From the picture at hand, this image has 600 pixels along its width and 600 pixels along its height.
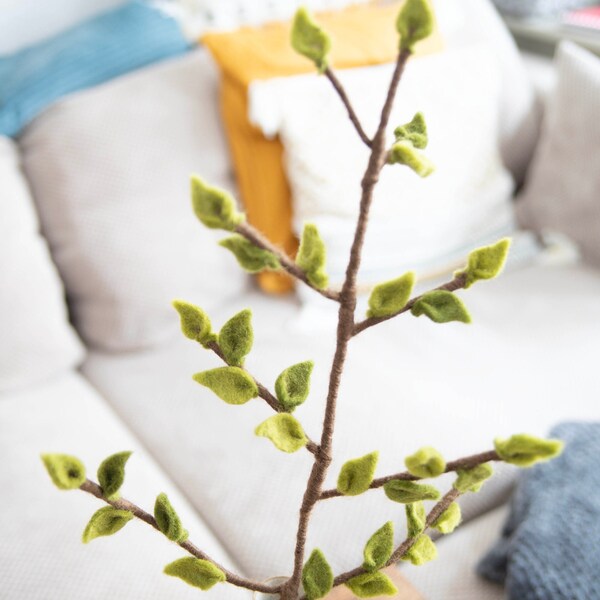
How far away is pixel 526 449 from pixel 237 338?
206 mm

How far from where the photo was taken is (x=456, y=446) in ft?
3.48

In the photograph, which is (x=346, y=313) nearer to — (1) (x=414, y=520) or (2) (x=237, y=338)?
(2) (x=237, y=338)

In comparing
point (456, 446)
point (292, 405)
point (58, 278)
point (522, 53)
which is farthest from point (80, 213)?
point (522, 53)

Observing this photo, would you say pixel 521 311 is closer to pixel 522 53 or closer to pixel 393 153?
pixel 522 53

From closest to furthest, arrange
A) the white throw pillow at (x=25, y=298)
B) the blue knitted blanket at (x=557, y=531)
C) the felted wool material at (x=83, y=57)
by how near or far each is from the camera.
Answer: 1. the blue knitted blanket at (x=557, y=531)
2. the white throw pillow at (x=25, y=298)
3. the felted wool material at (x=83, y=57)

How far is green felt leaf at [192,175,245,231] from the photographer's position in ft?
1.36

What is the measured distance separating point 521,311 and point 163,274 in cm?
66

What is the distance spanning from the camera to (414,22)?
0.39 metres

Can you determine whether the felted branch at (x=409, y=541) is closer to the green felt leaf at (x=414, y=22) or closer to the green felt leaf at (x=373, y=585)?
the green felt leaf at (x=373, y=585)

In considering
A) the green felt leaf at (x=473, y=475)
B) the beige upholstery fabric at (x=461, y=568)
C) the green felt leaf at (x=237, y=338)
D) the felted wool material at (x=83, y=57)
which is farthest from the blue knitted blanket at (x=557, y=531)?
the felted wool material at (x=83, y=57)

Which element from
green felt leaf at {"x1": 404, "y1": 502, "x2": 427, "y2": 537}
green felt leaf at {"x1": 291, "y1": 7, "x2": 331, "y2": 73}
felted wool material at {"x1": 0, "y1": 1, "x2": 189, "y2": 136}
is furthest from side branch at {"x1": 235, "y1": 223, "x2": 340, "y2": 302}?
felted wool material at {"x1": 0, "y1": 1, "x2": 189, "y2": 136}

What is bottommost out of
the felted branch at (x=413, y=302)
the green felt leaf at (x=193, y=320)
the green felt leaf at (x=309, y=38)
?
the green felt leaf at (x=193, y=320)

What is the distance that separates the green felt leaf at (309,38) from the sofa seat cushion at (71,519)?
0.69m

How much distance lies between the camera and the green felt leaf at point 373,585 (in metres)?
0.57
